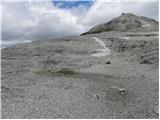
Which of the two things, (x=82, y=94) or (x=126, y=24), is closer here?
(x=82, y=94)

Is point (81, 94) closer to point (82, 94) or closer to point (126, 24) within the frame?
point (82, 94)

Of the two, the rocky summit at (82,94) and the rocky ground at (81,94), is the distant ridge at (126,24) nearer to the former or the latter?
the rocky summit at (82,94)

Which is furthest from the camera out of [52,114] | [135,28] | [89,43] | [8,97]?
[135,28]

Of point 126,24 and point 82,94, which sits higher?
point 126,24

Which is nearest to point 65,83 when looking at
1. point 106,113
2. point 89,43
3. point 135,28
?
point 106,113

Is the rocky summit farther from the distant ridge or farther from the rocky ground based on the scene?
the distant ridge

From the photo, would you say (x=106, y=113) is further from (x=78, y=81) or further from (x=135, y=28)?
(x=135, y=28)

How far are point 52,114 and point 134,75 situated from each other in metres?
12.3

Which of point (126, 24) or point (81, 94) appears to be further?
point (126, 24)

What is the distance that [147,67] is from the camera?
84.3ft

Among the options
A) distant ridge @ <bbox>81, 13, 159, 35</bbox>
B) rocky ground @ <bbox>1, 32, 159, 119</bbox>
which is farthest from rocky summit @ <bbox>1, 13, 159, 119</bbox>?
distant ridge @ <bbox>81, 13, 159, 35</bbox>

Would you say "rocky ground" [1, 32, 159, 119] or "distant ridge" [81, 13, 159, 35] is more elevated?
"distant ridge" [81, 13, 159, 35]

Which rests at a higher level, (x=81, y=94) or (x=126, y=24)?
(x=126, y=24)

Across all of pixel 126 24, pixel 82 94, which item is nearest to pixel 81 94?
pixel 82 94
